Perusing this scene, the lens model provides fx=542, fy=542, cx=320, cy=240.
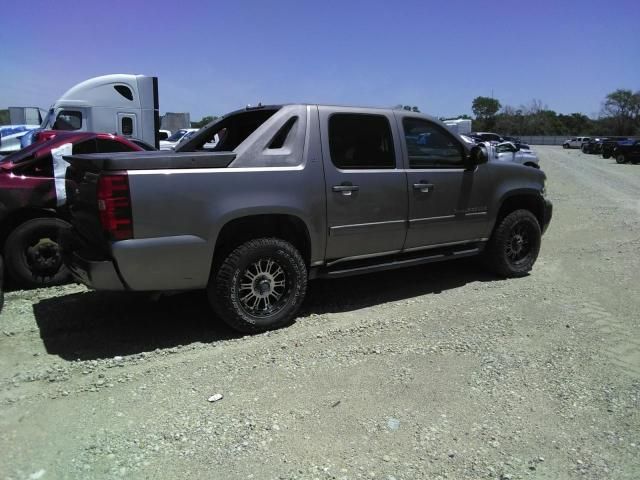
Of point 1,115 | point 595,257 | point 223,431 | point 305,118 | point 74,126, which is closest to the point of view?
point 223,431

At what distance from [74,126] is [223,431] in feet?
44.7

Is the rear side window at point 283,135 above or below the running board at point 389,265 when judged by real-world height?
above

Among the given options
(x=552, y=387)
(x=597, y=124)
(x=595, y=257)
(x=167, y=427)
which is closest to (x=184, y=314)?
(x=167, y=427)

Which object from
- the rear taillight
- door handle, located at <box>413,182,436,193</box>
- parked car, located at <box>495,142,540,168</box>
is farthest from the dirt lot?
parked car, located at <box>495,142,540,168</box>

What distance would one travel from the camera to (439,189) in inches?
215

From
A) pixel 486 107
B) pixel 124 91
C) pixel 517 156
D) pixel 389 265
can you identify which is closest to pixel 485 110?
pixel 486 107

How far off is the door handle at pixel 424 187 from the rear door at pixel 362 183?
14 cm

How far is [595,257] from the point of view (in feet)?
24.4

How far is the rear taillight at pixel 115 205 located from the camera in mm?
3779

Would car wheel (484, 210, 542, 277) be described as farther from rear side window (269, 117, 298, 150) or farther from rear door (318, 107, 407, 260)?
rear side window (269, 117, 298, 150)

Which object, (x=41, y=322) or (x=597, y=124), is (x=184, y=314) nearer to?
(x=41, y=322)

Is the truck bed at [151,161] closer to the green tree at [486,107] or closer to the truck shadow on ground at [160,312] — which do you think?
the truck shadow on ground at [160,312]

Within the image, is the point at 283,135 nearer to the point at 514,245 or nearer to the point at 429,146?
the point at 429,146

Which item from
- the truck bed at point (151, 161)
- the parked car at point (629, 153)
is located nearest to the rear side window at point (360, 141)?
the truck bed at point (151, 161)
